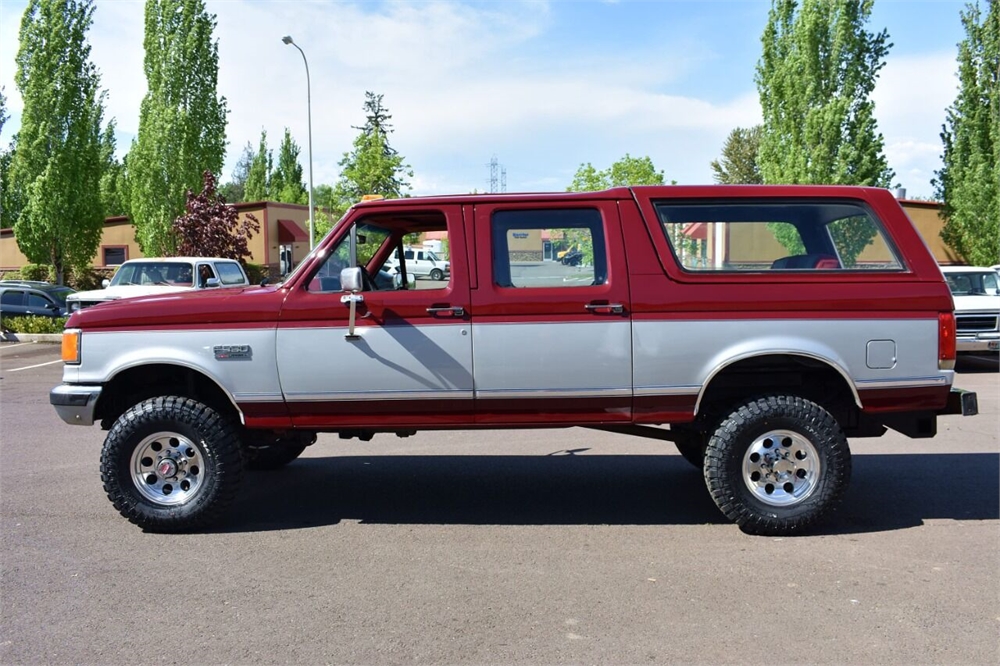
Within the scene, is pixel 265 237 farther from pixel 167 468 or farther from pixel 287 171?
pixel 167 468

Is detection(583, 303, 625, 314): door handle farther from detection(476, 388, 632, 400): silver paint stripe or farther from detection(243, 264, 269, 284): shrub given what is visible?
detection(243, 264, 269, 284): shrub

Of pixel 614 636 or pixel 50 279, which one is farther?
pixel 50 279

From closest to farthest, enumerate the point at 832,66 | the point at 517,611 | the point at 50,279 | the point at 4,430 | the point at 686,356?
the point at 517,611, the point at 686,356, the point at 4,430, the point at 832,66, the point at 50,279

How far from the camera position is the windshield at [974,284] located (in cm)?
1482

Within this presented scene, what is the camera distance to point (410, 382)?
5.30m

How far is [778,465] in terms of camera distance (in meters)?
5.32

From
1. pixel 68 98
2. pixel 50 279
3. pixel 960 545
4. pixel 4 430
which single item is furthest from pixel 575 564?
pixel 50 279

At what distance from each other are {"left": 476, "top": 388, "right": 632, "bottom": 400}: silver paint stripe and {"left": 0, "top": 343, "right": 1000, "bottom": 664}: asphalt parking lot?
866 millimetres

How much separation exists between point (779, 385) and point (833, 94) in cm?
2127

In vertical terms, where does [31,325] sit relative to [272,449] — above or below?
above

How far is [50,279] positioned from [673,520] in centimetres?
2898

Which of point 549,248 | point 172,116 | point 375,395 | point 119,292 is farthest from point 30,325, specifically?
point 549,248

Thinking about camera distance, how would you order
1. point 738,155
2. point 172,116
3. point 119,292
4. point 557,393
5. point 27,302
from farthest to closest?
point 738,155 < point 172,116 < point 27,302 < point 119,292 < point 557,393

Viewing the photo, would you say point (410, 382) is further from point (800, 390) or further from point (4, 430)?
point (4, 430)
